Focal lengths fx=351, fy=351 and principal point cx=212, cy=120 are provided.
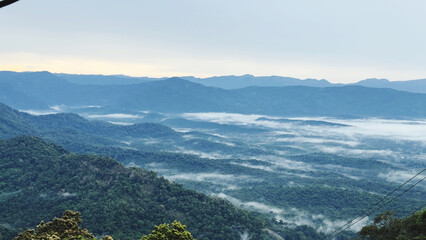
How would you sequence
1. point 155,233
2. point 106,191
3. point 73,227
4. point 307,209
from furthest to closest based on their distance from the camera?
point 307,209
point 106,191
point 73,227
point 155,233

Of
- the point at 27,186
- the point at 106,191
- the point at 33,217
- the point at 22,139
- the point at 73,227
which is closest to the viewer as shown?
the point at 73,227

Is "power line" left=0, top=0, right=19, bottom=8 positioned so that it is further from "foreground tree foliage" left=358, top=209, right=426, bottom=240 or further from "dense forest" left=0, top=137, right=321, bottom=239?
"dense forest" left=0, top=137, right=321, bottom=239

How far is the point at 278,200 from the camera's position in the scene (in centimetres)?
19112

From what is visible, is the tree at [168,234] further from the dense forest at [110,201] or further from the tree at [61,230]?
the dense forest at [110,201]

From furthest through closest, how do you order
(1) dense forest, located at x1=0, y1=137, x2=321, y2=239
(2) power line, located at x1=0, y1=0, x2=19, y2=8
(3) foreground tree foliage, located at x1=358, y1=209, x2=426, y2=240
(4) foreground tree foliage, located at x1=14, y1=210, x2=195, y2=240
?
(1) dense forest, located at x1=0, y1=137, x2=321, y2=239
(3) foreground tree foliage, located at x1=358, y1=209, x2=426, y2=240
(4) foreground tree foliage, located at x1=14, y1=210, x2=195, y2=240
(2) power line, located at x1=0, y1=0, x2=19, y2=8

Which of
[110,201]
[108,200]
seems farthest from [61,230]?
[108,200]

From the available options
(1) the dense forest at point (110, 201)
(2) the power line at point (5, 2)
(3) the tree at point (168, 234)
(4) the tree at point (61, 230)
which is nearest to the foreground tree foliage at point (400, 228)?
(3) the tree at point (168, 234)

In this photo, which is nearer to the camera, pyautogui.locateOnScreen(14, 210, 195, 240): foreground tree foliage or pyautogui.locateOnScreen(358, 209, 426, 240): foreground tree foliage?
pyautogui.locateOnScreen(14, 210, 195, 240): foreground tree foliage

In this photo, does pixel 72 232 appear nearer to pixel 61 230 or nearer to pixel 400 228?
pixel 61 230

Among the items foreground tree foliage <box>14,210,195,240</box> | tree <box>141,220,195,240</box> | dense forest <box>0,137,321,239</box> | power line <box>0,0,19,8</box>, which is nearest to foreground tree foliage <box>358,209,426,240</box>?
tree <box>141,220,195,240</box>

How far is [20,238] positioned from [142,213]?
6691 centimetres

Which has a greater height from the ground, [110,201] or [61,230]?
[61,230]

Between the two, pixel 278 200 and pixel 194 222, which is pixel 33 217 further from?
pixel 278 200

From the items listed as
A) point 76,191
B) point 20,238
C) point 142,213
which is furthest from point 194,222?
point 20,238
